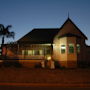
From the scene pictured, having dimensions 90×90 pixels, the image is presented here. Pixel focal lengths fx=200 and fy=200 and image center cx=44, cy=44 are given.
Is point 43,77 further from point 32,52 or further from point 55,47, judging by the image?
point 32,52

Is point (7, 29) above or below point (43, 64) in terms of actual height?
above

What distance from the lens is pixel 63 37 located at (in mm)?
29516

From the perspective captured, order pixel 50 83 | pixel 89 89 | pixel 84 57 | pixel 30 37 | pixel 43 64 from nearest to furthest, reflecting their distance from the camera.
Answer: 1. pixel 89 89
2. pixel 50 83
3. pixel 43 64
4. pixel 84 57
5. pixel 30 37

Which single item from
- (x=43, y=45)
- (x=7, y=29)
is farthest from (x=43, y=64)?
(x=7, y=29)

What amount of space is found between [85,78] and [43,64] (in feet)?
30.5

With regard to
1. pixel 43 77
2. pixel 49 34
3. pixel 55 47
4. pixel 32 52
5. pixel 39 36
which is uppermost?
pixel 49 34

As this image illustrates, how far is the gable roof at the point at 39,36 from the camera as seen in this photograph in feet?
106

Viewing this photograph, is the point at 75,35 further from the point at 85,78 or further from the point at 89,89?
the point at 89,89

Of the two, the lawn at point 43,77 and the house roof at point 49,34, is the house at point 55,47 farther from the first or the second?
the lawn at point 43,77

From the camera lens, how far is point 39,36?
33.7 meters

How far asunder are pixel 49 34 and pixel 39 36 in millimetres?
1758

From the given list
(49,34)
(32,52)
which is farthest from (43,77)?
(49,34)

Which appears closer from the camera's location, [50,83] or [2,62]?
[50,83]

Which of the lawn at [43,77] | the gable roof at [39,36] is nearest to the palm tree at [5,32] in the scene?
the gable roof at [39,36]
